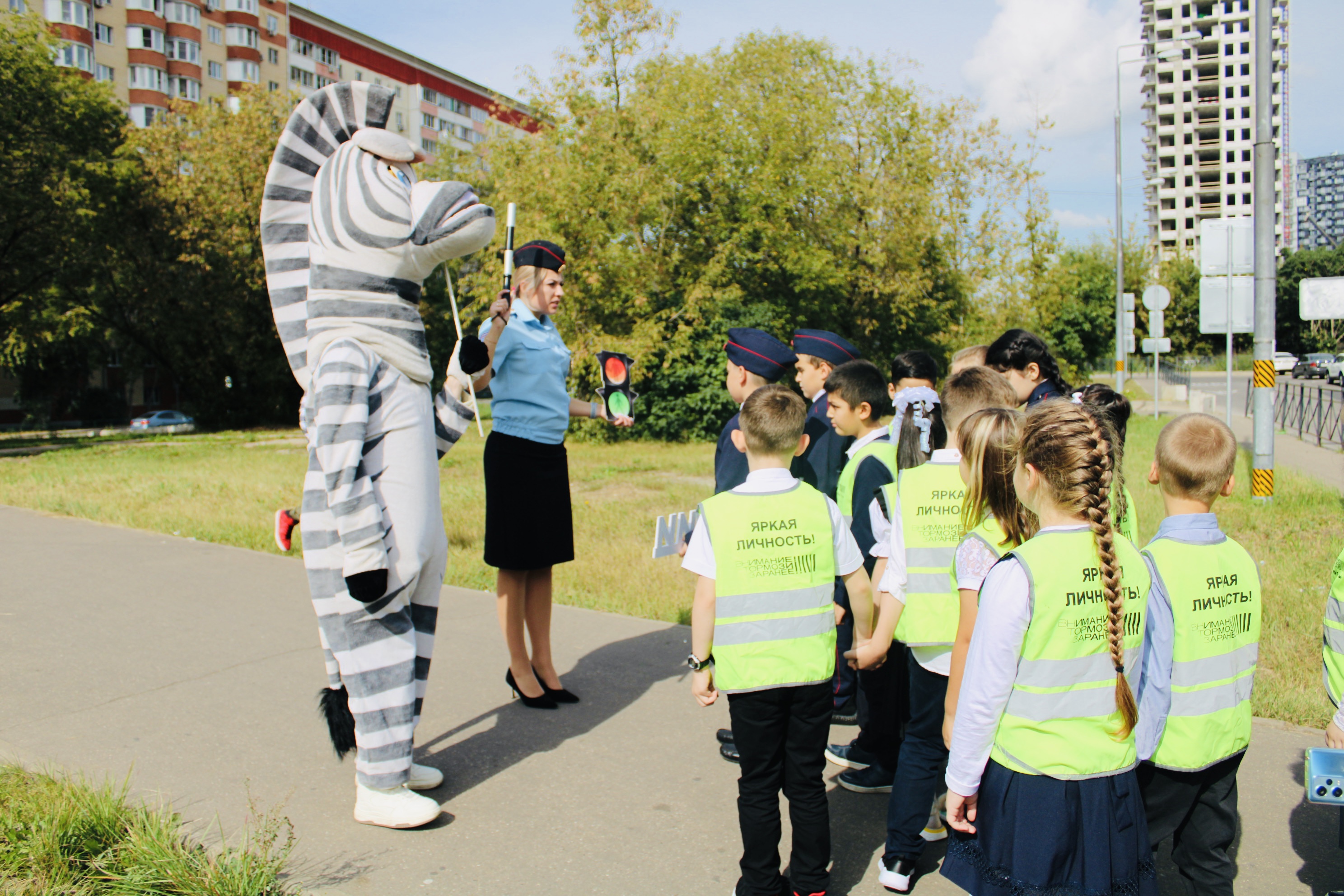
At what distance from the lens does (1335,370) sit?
1758 inches

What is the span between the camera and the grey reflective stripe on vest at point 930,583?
10.5 feet

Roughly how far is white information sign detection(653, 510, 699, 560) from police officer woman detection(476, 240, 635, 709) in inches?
32.0

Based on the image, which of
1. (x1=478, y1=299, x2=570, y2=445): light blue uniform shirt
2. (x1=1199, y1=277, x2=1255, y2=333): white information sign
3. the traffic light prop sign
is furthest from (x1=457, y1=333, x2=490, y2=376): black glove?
(x1=1199, y1=277, x2=1255, y2=333): white information sign

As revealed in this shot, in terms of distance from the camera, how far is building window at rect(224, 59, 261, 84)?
206 feet

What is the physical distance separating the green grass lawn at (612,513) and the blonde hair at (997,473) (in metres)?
2.76

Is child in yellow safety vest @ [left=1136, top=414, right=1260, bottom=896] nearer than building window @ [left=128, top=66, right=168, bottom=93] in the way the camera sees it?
Yes

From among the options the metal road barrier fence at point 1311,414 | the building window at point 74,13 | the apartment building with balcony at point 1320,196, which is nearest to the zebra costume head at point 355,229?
the metal road barrier fence at point 1311,414

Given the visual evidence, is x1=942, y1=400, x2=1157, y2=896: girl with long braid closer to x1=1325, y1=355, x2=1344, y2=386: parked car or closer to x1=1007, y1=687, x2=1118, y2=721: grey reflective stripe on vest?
x1=1007, y1=687, x2=1118, y2=721: grey reflective stripe on vest

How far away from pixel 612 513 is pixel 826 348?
6743 millimetres

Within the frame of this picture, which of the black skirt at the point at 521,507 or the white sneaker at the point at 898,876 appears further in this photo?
A: the black skirt at the point at 521,507

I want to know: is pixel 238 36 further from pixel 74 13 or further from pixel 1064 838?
pixel 1064 838

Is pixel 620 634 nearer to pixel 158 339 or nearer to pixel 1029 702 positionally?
pixel 1029 702

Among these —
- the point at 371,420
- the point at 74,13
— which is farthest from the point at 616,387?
the point at 74,13

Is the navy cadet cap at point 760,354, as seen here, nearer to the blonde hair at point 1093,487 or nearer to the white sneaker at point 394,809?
the blonde hair at point 1093,487
